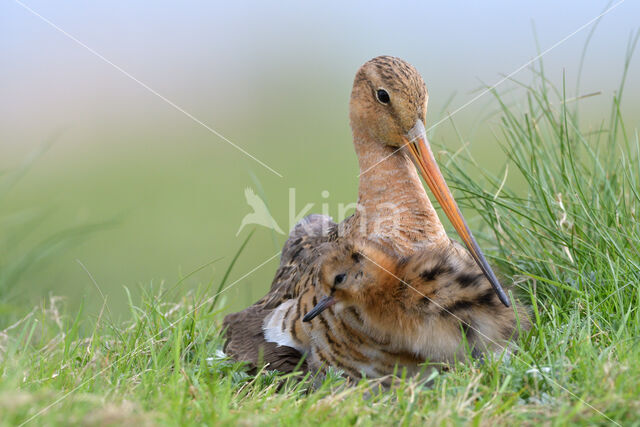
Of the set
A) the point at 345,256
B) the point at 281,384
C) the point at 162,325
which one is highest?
the point at 345,256

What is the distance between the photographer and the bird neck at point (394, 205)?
4.01 metres

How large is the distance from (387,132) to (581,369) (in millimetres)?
1945

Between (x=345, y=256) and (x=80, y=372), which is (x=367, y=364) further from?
(x=80, y=372)

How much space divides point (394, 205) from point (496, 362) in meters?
1.27

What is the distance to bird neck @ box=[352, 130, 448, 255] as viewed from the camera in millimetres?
4012

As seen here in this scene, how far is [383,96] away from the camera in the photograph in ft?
14.5

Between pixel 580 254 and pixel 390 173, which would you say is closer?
pixel 580 254

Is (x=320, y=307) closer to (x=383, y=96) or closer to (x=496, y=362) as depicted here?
(x=496, y=362)

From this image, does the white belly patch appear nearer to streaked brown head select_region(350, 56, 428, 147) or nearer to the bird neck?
the bird neck

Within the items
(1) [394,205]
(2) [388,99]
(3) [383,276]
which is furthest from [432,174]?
(3) [383,276]

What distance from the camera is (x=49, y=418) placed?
2492 millimetres

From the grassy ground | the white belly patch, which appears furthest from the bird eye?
the white belly patch

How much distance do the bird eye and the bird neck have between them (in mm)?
261

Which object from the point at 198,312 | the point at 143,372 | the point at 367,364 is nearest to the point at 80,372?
the point at 143,372
